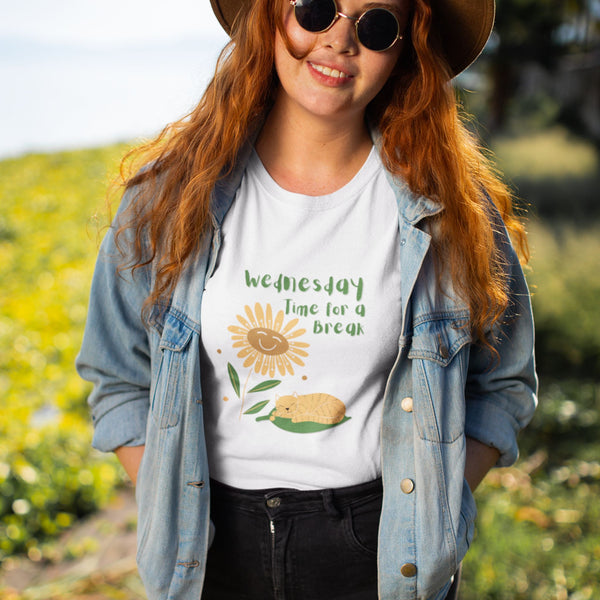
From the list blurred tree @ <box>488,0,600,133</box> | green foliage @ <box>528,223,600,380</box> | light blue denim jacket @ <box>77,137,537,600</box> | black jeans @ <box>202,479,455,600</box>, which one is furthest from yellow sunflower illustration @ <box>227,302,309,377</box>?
blurred tree @ <box>488,0,600,133</box>

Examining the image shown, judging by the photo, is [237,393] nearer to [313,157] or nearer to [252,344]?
[252,344]

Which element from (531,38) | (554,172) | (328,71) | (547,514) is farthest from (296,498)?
(554,172)

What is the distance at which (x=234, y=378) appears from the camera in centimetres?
167

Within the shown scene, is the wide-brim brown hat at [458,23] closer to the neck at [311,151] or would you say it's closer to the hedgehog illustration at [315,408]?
the neck at [311,151]

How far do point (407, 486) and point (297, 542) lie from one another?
304mm

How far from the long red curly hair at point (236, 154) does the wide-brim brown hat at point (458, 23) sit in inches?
1.9

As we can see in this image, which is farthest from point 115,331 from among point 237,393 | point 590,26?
point 590,26

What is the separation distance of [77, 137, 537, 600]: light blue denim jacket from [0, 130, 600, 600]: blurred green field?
297mm

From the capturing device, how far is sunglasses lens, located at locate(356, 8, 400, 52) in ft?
5.15

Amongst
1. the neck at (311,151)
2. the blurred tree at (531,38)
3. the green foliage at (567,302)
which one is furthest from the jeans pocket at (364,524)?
the blurred tree at (531,38)

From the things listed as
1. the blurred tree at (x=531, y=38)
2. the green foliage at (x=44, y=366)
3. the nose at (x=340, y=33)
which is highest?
the blurred tree at (x=531, y=38)

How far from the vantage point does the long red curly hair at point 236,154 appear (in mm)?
1666

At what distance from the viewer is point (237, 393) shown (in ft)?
5.51

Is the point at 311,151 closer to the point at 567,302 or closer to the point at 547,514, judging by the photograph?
the point at 547,514
